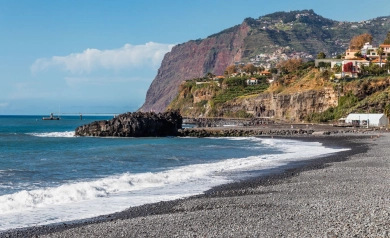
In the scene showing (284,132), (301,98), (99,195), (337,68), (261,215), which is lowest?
(99,195)

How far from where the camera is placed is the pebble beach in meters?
10.5

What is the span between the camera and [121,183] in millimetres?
19250

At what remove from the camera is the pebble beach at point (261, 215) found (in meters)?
10.5

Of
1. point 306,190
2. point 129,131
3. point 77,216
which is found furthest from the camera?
point 129,131

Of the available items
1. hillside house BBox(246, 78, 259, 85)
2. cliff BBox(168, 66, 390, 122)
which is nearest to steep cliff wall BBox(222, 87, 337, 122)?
cliff BBox(168, 66, 390, 122)

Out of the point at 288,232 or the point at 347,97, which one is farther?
the point at 347,97

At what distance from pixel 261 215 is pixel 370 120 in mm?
59217

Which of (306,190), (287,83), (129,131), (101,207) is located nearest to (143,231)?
(101,207)

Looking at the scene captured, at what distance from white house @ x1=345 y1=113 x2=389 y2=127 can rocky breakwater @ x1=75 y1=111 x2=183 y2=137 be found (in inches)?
1053

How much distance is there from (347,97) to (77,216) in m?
71.4

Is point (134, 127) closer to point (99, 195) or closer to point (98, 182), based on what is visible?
point (98, 182)

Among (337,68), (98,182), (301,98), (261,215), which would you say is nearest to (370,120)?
(301,98)

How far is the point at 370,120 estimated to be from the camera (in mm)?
66500

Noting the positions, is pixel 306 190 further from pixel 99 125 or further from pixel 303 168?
pixel 99 125
